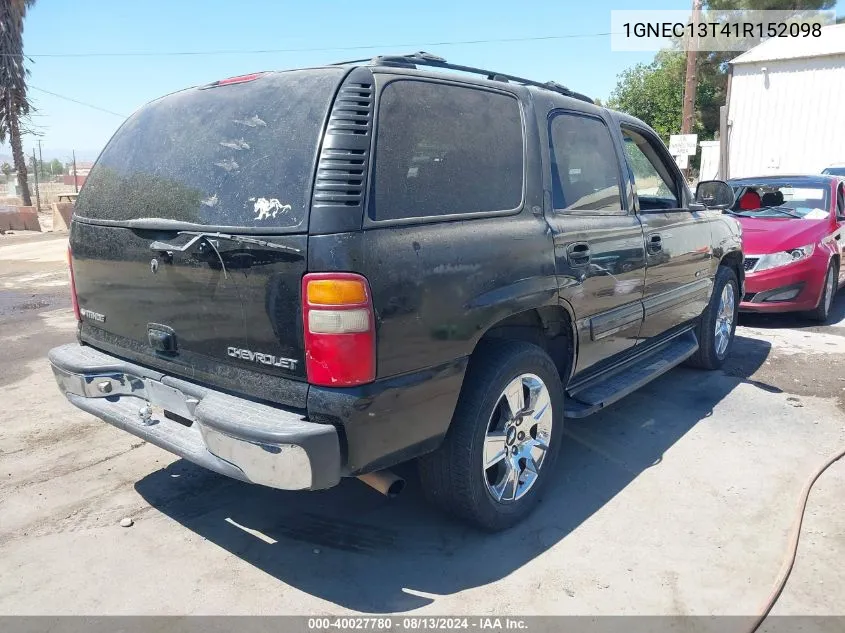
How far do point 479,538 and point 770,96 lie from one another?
22.6 metres

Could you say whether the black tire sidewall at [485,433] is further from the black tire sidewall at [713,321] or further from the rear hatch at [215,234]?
the black tire sidewall at [713,321]

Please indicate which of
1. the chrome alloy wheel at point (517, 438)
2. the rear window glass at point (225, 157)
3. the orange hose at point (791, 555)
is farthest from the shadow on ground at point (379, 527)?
the rear window glass at point (225, 157)

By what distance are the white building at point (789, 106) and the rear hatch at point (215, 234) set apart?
1994 cm

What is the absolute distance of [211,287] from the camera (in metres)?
2.71

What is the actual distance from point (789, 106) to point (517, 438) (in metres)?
22.0

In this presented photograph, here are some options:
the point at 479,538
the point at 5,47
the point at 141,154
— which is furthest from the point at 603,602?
the point at 5,47

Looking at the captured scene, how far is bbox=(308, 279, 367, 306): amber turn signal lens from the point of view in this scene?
2.43 metres

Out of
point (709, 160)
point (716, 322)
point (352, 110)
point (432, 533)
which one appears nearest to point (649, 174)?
point (716, 322)

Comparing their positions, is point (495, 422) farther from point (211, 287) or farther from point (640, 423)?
point (640, 423)

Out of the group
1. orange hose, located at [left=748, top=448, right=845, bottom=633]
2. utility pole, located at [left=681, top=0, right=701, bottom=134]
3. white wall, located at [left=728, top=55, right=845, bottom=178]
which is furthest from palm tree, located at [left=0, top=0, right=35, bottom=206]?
orange hose, located at [left=748, top=448, right=845, bottom=633]

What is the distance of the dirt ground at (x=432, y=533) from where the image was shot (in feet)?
9.16

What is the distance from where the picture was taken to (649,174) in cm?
474

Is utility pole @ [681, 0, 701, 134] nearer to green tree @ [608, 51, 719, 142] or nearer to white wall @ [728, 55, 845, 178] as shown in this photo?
white wall @ [728, 55, 845, 178]

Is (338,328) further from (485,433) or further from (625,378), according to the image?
(625,378)
